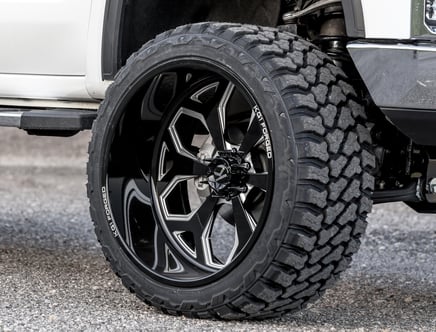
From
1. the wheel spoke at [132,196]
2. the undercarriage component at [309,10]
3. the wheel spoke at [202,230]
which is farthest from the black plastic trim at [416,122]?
the wheel spoke at [132,196]

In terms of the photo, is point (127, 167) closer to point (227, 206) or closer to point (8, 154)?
point (227, 206)

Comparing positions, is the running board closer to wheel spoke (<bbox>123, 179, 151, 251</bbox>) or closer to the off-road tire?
wheel spoke (<bbox>123, 179, 151, 251</bbox>)

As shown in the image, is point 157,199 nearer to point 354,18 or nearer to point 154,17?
point 154,17

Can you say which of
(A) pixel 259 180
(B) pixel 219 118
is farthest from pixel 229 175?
(B) pixel 219 118

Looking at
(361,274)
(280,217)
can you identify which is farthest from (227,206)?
(361,274)

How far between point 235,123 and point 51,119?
0.82m

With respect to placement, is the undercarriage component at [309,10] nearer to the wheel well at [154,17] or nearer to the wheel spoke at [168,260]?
the wheel well at [154,17]

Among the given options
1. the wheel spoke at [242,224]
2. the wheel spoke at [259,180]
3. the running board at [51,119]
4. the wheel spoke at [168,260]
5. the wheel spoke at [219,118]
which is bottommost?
the wheel spoke at [168,260]

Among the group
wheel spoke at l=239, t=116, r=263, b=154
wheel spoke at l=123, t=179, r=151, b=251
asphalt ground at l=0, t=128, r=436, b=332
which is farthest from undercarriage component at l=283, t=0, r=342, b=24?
asphalt ground at l=0, t=128, r=436, b=332

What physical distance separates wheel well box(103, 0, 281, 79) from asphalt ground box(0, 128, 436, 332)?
0.97 metres

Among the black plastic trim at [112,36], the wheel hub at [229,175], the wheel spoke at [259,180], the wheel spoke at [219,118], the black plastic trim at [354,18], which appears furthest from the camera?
the black plastic trim at [112,36]

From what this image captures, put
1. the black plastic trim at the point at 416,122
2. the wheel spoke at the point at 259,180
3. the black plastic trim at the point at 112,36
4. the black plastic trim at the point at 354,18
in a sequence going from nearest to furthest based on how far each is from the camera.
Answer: the black plastic trim at the point at 416,122, the black plastic trim at the point at 354,18, the wheel spoke at the point at 259,180, the black plastic trim at the point at 112,36

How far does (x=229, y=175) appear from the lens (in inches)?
152

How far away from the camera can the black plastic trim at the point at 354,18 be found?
11.9 ft
